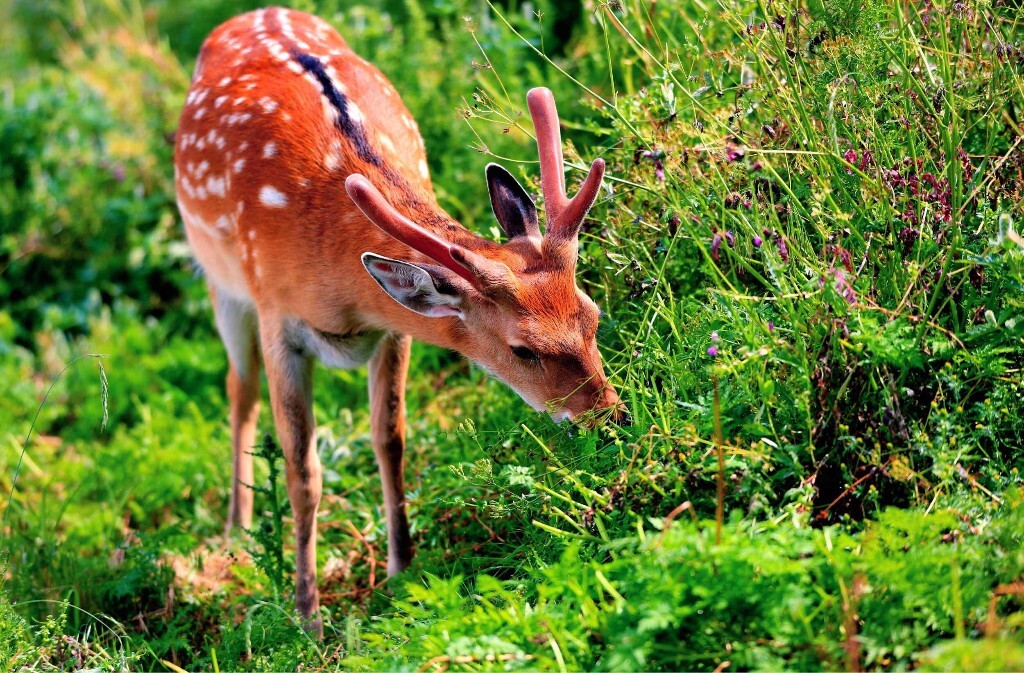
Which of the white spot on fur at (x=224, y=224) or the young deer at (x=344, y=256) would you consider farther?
the white spot on fur at (x=224, y=224)

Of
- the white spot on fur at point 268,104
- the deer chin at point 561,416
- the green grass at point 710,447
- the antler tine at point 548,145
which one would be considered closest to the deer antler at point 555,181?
the antler tine at point 548,145

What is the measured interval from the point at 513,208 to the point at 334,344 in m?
0.89

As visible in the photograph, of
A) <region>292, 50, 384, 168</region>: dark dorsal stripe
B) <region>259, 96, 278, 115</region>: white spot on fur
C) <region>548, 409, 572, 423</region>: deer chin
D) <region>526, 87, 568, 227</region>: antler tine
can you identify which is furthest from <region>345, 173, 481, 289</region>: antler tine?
<region>259, 96, 278, 115</region>: white spot on fur

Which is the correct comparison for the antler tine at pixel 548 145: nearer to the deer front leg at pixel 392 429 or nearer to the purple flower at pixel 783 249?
the purple flower at pixel 783 249

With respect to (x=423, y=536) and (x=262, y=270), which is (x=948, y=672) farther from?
(x=262, y=270)

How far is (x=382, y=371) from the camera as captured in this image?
436 centimetres

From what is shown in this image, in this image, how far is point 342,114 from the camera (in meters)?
4.20

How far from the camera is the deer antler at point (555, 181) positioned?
3527 millimetres

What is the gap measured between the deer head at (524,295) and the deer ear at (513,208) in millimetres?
78

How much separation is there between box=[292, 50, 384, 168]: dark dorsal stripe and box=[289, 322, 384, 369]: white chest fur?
66cm

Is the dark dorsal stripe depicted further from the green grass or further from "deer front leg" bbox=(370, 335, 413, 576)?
"deer front leg" bbox=(370, 335, 413, 576)

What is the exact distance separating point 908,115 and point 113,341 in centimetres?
454

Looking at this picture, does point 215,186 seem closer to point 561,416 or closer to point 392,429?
point 392,429

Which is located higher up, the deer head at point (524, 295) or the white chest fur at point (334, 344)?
the deer head at point (524, 295)
